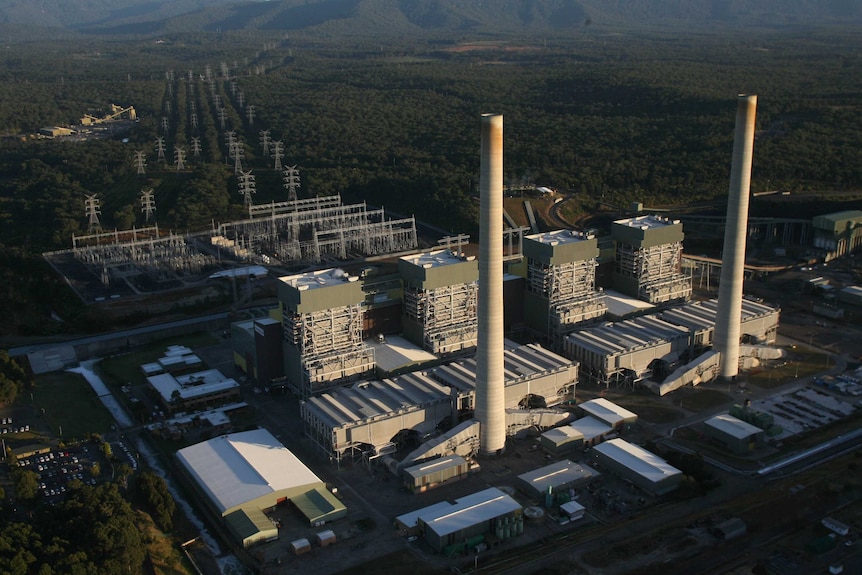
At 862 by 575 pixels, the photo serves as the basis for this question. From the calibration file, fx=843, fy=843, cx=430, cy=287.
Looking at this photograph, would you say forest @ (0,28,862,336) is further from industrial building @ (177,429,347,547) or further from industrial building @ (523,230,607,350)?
industrial building @ (523,230,607,350)

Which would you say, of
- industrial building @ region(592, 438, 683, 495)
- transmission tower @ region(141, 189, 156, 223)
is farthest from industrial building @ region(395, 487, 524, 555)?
transmission tower @ region(141, 189, 156, 223)

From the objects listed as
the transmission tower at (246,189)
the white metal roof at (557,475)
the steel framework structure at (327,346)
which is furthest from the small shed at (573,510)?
the transmission tower at (246,189)

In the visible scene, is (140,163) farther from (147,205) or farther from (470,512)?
(470,512)

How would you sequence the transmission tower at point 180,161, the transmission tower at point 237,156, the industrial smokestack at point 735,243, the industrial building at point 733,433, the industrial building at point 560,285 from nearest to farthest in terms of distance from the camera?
the industrial building at point 733,433, the industrial smokestack at point 735,243, the industrial building at point 560,285, the transmission tower at point 237,156, the transmission tower at point 180,161

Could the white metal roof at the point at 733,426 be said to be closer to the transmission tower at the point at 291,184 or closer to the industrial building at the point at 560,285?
the industrial building at the point at 560,285

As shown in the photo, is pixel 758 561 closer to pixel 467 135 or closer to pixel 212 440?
pixel 212 440

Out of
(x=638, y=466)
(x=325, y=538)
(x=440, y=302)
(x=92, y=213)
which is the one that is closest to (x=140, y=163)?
(x=92, y=213)
